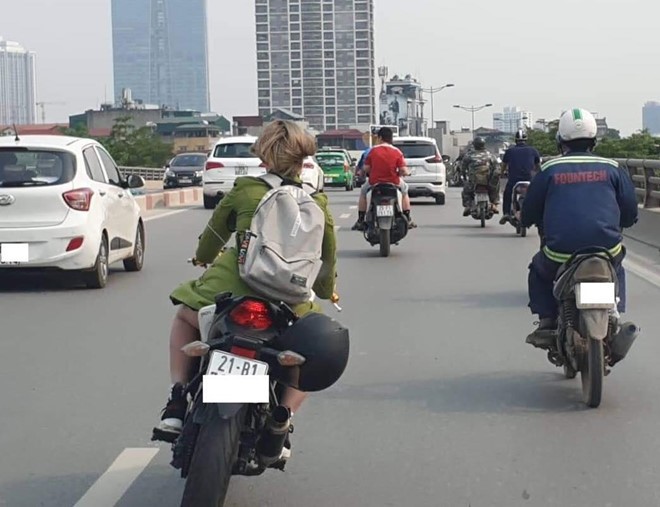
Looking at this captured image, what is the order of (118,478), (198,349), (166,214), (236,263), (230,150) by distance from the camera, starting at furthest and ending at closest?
(230,150)
(166,214)
(118,478)
(236,263)
(198,349)

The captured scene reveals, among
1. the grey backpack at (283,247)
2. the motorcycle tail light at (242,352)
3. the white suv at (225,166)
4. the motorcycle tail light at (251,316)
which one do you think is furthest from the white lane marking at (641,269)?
the white suv at (225,166)

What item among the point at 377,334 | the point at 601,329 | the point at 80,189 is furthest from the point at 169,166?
the point at 601,329

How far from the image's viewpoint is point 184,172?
49.3 meters

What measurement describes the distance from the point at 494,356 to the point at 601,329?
6.86ft

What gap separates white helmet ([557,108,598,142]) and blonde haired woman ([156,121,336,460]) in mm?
2685

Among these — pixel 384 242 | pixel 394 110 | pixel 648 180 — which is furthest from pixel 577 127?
pixel 394 110

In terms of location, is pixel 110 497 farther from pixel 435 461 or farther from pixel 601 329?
pixel 601 329

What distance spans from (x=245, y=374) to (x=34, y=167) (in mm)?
8981

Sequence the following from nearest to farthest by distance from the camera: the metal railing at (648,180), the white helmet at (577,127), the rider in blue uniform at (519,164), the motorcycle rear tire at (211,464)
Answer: the motorcycle rear tire at (211,464) → the white helmet at (577,127) → the rider in blue uniform at (519,164) → the metal railing at (648,180)

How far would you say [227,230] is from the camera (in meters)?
5.67

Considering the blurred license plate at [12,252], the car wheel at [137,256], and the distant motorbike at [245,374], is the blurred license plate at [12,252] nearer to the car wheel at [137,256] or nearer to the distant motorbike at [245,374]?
the car wheel at [137,256]

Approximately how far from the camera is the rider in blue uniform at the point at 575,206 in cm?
752

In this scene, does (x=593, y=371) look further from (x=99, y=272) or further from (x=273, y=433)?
(x=99, y=272)

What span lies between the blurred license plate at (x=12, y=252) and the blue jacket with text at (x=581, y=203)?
673 cm
